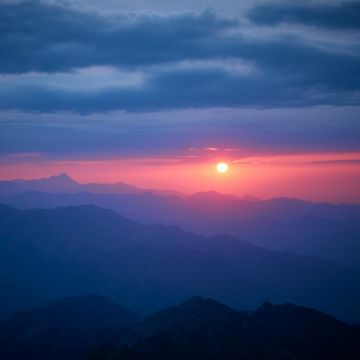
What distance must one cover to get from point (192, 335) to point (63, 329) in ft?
127

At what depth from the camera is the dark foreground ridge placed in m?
57.3

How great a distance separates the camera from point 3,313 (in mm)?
135125

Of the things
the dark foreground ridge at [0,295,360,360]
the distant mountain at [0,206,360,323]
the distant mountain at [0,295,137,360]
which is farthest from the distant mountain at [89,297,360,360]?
the distant mountain at [0,206,360,323]

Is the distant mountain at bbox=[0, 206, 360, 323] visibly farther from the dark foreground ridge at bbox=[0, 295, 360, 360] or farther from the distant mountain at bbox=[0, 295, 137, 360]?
the dark foreground ridge at bbox=[0, 295, 360, 360]

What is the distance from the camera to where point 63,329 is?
87.6 meters

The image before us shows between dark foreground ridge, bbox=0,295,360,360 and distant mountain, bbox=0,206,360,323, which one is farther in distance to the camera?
distant mountain, bbox=0,206,360,323

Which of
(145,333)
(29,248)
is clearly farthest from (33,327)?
(29,248)

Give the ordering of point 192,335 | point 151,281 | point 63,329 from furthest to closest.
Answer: point 151,281 → point 63,329 → point 192,335

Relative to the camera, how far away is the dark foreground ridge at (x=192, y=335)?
5731cm

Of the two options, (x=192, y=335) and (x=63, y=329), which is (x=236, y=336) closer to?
(x=192, y=335)

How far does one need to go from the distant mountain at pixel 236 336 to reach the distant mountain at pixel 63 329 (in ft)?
39.4

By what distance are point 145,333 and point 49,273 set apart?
402 ft

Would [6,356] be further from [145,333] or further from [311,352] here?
[311,352]

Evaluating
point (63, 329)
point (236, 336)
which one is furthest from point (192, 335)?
point (63, 329)
